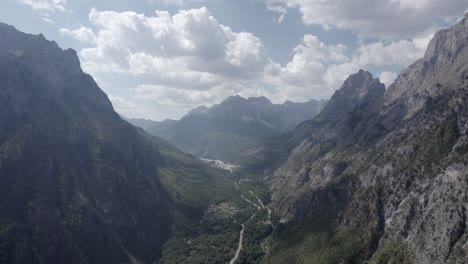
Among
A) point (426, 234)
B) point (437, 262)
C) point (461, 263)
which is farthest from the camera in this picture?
point (426, 234)

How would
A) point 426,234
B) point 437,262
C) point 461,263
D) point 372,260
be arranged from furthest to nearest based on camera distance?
1. point 372,260
2. point 426,234
3. point 437,262
4. point 461,263

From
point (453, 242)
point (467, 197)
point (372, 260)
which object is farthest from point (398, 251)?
point (467, 197)

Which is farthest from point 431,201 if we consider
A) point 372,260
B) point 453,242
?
point 372,260

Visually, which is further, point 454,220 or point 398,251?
point 398,251

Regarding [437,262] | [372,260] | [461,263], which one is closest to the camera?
[461,263]

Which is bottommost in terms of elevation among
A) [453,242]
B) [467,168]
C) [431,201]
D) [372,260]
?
[372,260]

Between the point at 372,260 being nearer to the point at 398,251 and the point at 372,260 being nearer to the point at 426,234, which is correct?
the point at 398,251

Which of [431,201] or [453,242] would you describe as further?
[431,201]

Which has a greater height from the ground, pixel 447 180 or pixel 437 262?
pixel 447 180

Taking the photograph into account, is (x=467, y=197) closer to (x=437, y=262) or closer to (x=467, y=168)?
(x=467, y=168)
